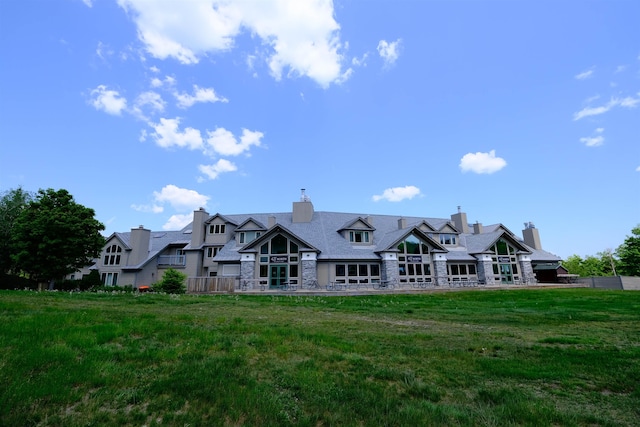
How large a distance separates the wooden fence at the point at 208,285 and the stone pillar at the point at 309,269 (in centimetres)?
704

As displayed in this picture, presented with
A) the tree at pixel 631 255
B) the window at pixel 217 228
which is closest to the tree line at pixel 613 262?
the tree at pixel 631 255

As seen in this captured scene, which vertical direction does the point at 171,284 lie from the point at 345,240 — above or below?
below

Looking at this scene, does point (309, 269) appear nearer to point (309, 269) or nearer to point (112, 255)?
point (309, 269)

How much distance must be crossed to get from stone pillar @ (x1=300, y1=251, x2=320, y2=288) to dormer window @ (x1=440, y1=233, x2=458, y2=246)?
58.6 ft

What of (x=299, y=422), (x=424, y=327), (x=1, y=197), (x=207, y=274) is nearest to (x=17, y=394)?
(x=299, y=422)

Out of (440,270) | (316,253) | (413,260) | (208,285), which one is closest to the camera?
(208,285)

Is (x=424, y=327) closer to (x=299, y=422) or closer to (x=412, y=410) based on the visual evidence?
(x=412, y=410)

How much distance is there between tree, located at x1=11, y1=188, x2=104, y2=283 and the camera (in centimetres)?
2662

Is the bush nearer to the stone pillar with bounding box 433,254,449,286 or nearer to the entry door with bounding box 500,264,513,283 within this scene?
the stone pillar with bounding box 433,254,449,286

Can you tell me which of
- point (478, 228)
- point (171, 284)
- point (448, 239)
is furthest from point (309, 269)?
point (478, 228)

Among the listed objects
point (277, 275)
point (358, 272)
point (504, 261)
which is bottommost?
point (277, 275)

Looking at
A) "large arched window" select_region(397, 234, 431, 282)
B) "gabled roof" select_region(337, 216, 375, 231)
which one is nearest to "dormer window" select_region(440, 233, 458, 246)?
"large arched window" select_region(397, 234, 431, 282)

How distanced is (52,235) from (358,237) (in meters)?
29.0

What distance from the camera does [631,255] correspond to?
45.1 meters
